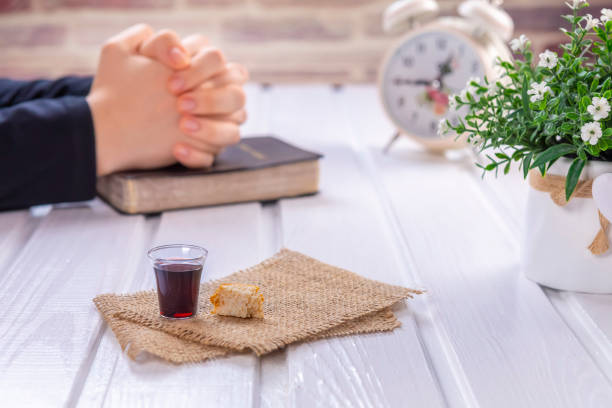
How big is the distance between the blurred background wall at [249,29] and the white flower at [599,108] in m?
2.34

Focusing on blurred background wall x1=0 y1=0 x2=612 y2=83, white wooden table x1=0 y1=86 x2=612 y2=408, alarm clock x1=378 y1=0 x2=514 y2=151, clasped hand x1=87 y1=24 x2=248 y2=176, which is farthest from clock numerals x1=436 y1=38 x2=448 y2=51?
blurred background wall x1=0 y1=0 x2=612 y2=83

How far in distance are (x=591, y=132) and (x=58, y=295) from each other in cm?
67

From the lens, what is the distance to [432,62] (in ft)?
5.57

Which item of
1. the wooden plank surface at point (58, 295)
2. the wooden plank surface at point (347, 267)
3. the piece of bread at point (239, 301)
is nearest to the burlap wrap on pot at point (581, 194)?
the wooden plank surface at point (347, 267)

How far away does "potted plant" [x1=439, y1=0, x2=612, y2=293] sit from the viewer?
878 millimetres

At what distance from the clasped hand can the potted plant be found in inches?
19.5

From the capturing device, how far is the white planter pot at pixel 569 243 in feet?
3.02

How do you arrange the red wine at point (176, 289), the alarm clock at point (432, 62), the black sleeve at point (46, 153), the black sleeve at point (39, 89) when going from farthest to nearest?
the alarm clock at point (432, 62)
the black sleeve at point (39, 89)
the black sleeve at point (46, 153)
the red wine at point (176, 289)

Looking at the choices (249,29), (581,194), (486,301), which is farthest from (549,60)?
(249,29)

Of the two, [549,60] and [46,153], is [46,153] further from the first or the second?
[549,60]

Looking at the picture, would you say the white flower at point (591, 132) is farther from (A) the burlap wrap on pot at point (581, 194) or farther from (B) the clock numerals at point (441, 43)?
(B) the clock numerals at point (441, 43)

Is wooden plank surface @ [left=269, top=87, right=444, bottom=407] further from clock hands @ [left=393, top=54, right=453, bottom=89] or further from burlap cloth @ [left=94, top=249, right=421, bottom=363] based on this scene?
clock hands @ [left=393, top=54, right=453, bottom=89]

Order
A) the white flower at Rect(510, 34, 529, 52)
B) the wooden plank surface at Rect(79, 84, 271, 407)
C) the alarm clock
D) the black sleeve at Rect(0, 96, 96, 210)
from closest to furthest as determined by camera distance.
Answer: the wooden plank surface at Rect(79, 84, 271, 407)
the white flower at Rect(510, 34, 529, 52)
the black sleeve at Rect(0, 96, 96, 210)
the alarm clock

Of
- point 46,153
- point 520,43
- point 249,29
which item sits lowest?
point 249,29
